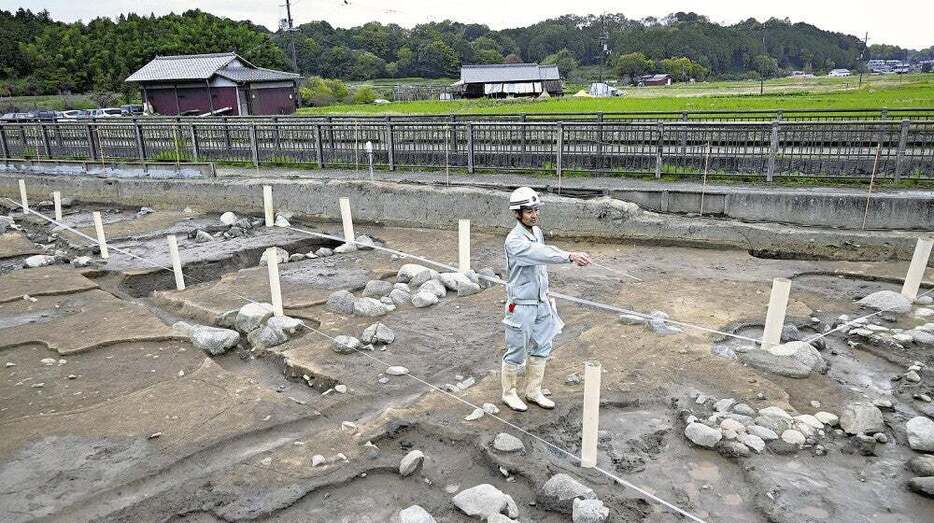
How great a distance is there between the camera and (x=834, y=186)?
11.6 metres

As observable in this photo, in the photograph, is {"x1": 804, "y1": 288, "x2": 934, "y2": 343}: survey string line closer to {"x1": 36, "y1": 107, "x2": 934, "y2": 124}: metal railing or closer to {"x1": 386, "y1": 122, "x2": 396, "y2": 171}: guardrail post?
{"x1": 36, "y1": 107, "x2": 934, "y2": 124}: metal railing

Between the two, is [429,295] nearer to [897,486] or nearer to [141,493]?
[141,493]

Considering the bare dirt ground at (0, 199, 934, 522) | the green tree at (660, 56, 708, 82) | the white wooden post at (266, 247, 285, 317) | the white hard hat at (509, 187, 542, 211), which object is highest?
the green tree at (660, 56, 708, 82)

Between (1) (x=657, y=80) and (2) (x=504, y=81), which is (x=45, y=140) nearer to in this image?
(2) (x=504, y=81)

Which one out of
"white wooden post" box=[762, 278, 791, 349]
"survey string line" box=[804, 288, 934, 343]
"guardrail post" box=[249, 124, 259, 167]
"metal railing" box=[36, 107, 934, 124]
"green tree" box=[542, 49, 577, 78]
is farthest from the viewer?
"green tree" box=[542, 49, 577, 78]

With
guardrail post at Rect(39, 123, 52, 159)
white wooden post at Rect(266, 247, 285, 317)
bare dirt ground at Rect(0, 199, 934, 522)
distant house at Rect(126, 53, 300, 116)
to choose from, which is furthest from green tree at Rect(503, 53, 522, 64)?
white wooden post at Rect(266, 247, 285, 317)

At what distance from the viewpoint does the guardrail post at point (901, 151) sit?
36.0ft

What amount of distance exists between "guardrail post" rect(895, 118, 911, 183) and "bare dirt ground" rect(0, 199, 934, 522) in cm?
258

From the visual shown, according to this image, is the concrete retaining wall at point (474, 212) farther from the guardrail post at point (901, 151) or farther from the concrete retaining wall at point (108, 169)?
the guardrail post at point (901, 151)

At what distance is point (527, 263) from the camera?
5.15 metres

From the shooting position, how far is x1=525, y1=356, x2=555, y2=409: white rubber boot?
5467 mm

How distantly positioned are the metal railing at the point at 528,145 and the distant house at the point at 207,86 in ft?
62.6

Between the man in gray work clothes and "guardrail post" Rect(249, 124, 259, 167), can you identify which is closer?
the man in gray work clothes

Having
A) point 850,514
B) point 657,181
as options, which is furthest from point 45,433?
point 657,181
